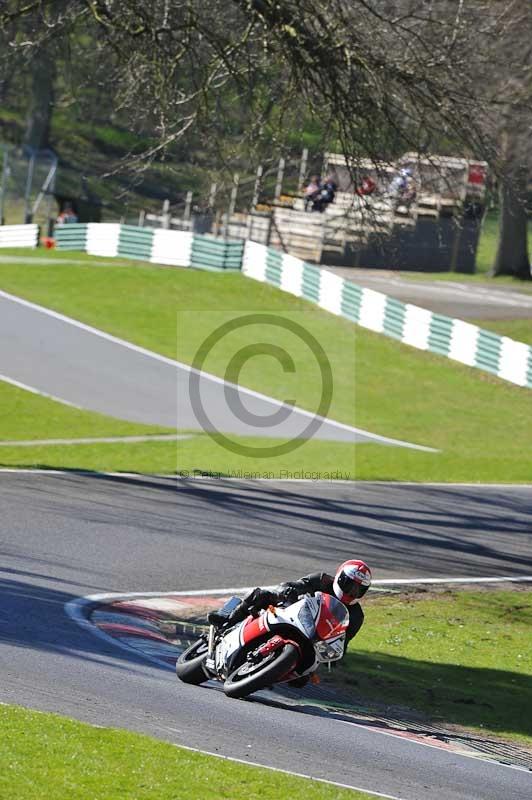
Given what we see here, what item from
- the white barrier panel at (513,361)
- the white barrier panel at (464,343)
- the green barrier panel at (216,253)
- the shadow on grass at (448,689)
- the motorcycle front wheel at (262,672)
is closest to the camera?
the motorcycle front wheel at (262,672)

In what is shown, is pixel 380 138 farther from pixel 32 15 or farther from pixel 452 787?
pixel 452 787

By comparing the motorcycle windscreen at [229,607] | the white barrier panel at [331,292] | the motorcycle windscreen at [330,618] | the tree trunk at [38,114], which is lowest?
the motorcycle windscreen at [229,607]

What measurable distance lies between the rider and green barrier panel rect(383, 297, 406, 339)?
24230mm

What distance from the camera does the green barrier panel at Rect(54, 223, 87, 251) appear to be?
3969 cm

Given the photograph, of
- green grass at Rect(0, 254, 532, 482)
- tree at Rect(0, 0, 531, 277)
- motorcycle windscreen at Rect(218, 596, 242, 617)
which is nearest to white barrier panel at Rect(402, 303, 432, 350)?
green grass at Rect(0, 254, 532, 482)

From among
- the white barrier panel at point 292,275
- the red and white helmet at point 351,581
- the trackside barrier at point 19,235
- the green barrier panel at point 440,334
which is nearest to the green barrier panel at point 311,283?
the white barrier panel at point 292,275

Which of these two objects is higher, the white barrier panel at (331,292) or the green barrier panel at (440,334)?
the white barrier panel at (331,292)

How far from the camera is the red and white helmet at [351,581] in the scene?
973 cm

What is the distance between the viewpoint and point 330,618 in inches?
380

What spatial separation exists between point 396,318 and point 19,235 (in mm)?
14583

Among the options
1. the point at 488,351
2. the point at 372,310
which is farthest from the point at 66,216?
the point at 488,351

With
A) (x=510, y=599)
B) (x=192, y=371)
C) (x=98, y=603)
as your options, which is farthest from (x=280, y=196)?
(x=98, y=603)

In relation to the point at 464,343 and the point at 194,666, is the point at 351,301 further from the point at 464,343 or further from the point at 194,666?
the point at 194,666

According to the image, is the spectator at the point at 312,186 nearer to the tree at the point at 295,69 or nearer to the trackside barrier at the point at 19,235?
the trackside barrier at the point at 19,235
